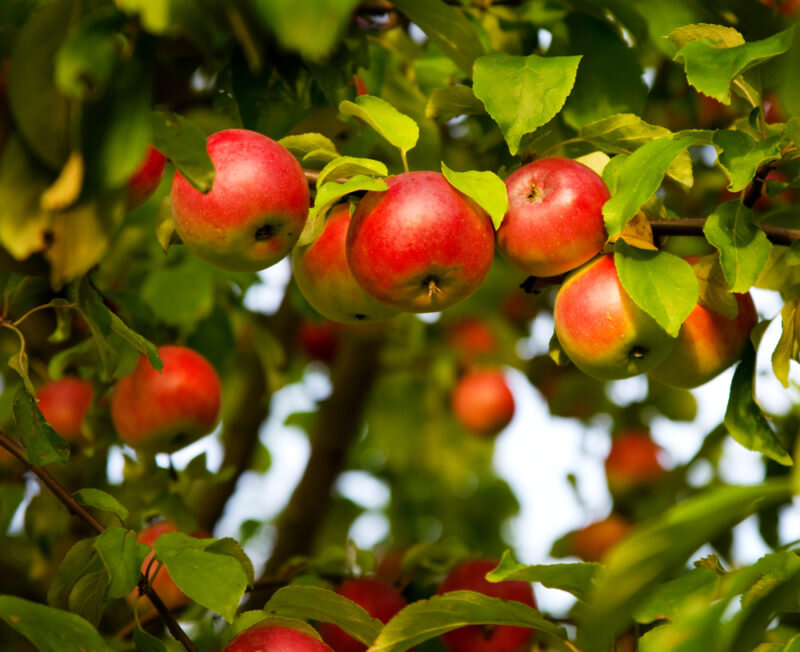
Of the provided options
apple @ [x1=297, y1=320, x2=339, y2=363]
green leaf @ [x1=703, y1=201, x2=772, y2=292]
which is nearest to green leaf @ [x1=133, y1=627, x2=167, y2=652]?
green leaf @ [x1=703, y1=201, x2=772, y2=292]

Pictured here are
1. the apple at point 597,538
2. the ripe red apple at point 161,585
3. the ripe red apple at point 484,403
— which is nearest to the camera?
the ripe red apple at point 161,585

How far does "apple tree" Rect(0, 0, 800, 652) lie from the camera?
2.71 feet

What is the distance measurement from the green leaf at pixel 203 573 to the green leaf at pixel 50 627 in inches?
4.2

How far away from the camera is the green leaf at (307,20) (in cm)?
77

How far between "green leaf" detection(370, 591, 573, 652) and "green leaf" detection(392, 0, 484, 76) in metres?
0.73

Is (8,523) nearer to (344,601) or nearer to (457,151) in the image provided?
(344,601)

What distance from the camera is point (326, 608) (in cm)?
109

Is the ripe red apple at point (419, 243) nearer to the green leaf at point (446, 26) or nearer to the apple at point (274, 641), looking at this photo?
the green leaf at point (446, 26)

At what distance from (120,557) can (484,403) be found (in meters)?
2.14

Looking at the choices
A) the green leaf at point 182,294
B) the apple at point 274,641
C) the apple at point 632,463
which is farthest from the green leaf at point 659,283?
the apple at point 632,463

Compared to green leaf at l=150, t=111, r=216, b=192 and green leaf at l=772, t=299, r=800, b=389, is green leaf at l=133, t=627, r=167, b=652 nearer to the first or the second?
green leaf at l=150, t=111, r=216, b=192

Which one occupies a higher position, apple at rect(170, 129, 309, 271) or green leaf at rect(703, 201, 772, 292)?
apple at rect(170, 129, 309, 271)

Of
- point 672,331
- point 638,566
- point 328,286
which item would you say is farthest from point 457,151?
point 638,566

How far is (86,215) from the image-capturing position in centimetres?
86
